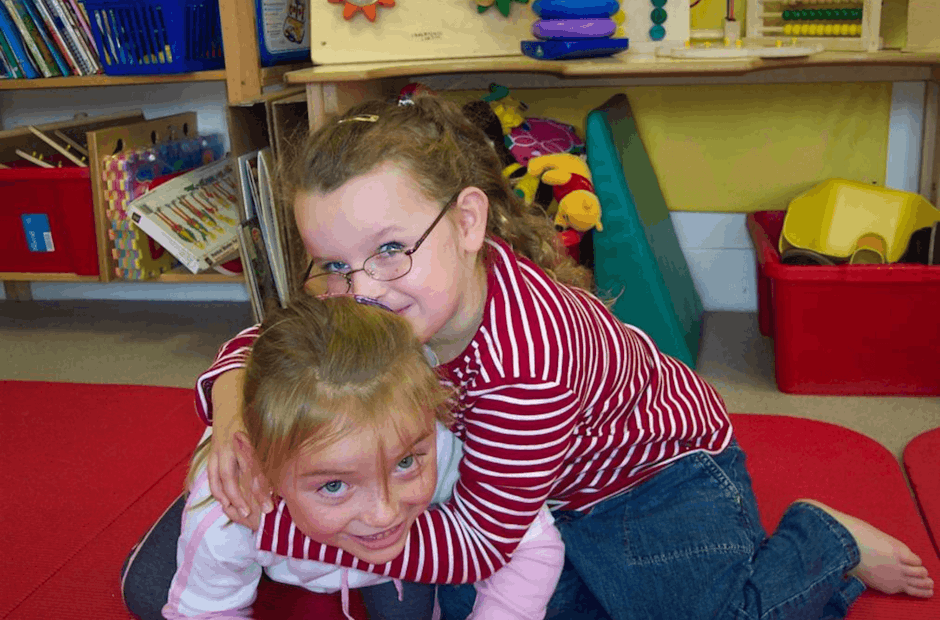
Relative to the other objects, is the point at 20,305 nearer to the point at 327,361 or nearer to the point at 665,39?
the point at 665,39

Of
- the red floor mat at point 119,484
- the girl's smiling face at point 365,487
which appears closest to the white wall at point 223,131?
the red floor mat at point 119,484

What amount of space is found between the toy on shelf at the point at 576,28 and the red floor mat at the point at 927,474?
0.78 m

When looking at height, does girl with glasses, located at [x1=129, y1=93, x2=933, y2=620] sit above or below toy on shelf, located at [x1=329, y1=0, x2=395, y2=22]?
below

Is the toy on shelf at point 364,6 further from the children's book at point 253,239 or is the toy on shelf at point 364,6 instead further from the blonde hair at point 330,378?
the blonde hair at point 330,378

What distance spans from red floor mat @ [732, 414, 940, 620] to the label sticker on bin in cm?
140

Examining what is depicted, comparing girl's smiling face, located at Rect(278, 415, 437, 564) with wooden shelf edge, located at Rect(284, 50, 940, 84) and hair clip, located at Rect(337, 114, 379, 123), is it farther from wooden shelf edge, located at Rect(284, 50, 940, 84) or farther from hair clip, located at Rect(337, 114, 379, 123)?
wooden shelf edge, located at Rect(284, 50, 940, 84)

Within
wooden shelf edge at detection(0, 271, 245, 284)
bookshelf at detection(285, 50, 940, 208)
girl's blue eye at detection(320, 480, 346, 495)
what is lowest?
wooden shelf edge at detection(0, 271, 245, 284)

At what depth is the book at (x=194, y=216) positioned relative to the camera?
1841 millimetres

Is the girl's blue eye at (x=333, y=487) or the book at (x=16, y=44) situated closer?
the girl's blue eye at (x=333, y=487)

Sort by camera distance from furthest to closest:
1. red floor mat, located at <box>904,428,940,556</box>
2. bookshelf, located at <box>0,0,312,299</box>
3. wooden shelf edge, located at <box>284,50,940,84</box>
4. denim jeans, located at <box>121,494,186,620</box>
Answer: bookshelf, located at <box>0,0,312,299</box> < wooden shelf edge, located at <box>284,50,940,84</box> < red floor mat, located at <box>904,428,940,556</box> < denim jeans, located at <box>121,494,186,620</box>

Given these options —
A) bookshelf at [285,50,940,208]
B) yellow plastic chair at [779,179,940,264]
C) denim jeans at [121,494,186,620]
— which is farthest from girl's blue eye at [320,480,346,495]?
yellow plastic chair at [779,179,940,264]

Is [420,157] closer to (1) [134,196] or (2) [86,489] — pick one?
(2) [86,489]

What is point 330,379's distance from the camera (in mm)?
798

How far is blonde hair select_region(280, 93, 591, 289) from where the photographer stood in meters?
0.89
